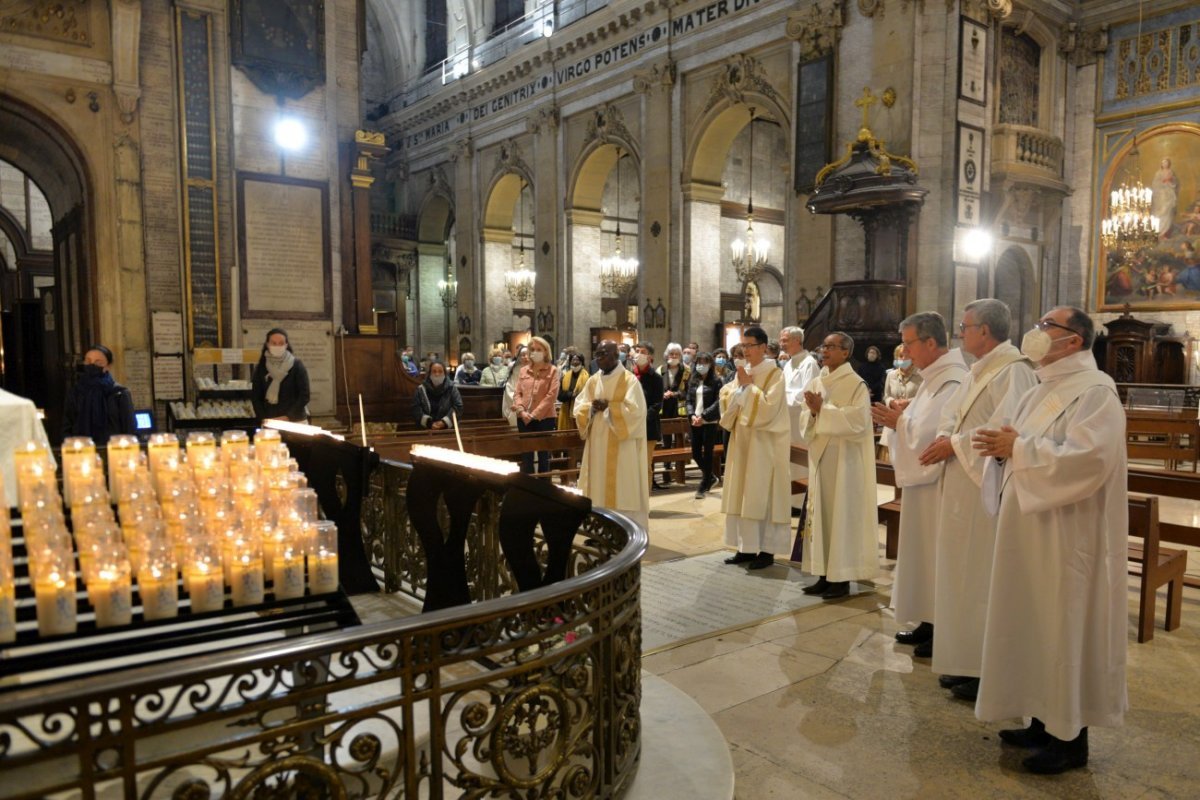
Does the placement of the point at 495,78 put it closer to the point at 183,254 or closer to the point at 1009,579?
the point at 183,254

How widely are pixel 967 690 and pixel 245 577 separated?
3.20 meters

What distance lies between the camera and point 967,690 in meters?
3.85

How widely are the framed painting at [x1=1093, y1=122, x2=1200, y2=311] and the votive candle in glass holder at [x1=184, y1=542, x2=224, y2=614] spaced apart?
16.9 m

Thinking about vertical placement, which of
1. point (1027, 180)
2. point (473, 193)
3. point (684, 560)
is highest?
point (473, 193)

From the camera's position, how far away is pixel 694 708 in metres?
3.51

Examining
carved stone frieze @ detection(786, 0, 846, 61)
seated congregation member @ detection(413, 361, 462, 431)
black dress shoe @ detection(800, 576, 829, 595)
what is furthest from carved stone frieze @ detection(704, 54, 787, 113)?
black dress shoe @ detection(800, 576, 829, 595)

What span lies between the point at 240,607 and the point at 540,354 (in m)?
5.36

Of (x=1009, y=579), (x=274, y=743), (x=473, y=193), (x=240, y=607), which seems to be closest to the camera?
(x=274, y=743)

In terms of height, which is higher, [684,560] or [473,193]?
[473,193]

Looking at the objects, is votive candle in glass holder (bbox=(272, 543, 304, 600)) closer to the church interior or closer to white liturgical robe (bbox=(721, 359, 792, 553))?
the church interior

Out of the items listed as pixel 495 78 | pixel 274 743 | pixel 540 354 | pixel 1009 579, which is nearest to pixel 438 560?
pixel 274 743

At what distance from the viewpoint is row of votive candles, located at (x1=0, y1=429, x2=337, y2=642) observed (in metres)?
2.55

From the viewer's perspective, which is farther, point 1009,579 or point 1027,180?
point 1027,180

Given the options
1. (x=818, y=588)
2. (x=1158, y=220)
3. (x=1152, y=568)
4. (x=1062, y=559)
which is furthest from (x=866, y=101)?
(x=1062, y=559)
